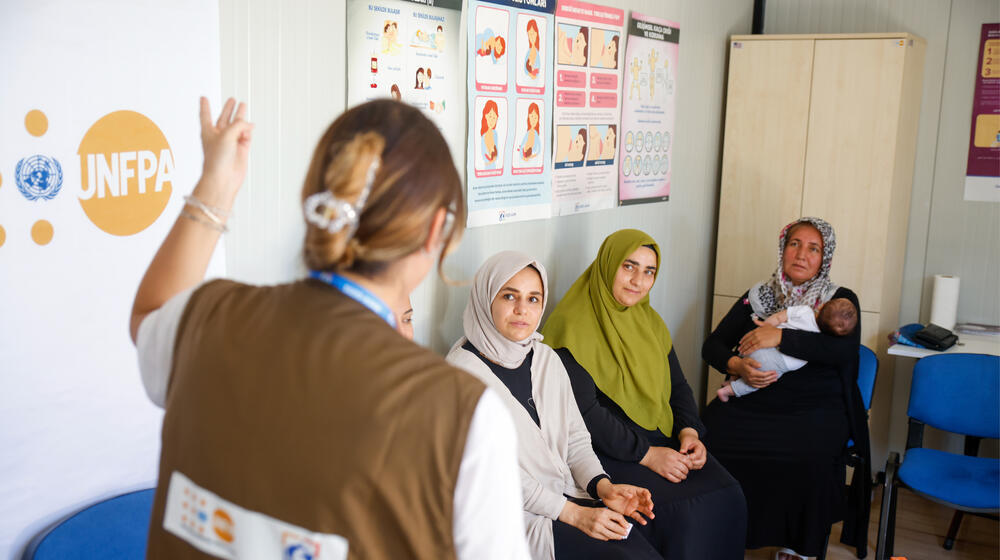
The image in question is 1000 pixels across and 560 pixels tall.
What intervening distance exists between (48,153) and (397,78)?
105 cm

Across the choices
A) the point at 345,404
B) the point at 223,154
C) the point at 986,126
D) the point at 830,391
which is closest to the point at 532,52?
the point at 830,391

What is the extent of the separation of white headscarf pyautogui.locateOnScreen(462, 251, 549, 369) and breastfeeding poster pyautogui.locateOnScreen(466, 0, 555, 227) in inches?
11.1

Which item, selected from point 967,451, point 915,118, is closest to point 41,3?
point 967,451

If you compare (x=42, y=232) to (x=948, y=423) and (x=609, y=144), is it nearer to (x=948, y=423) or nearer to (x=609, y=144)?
(x=609, y=144)

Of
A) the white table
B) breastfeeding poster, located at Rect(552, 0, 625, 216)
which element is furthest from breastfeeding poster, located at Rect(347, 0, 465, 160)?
the white table

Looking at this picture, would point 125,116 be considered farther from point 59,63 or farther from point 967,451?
point 967,451

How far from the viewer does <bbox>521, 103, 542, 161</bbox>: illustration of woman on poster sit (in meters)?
2.95

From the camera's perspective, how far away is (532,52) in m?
2.92

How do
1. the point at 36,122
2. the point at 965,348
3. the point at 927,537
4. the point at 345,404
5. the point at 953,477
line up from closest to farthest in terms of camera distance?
the point at 345,404 < the point at 36,122 < the point at 953,477 < the point at 927,537 < the point at 965,348

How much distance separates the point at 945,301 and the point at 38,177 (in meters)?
3.96

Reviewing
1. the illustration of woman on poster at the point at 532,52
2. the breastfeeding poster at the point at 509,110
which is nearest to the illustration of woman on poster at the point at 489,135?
the breastfeeding poster at the point at 509,110

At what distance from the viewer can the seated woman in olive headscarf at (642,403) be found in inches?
106

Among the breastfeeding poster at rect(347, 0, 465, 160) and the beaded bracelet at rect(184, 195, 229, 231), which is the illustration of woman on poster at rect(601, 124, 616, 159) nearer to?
the breastfeeding poster at rect(347, 0, 465, 160)

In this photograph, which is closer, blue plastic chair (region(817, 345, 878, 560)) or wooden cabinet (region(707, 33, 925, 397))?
blue plastic chair (region(817, 345, 878, 560))
